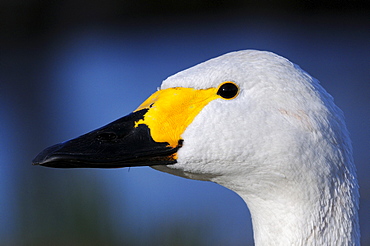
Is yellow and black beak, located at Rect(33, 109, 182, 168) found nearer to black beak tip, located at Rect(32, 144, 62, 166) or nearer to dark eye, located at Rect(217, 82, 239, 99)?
black beak tip, located at Rect(32, 144, 62, 166)

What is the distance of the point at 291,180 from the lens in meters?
1.88

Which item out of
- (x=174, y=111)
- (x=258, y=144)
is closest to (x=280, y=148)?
(x=258, y=144)

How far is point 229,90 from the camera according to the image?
6.33 ft

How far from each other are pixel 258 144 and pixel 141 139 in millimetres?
432

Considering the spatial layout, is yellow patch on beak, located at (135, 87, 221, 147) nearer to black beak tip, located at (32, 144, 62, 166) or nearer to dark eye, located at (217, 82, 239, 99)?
dark eye, located at (217, 82, 239, 99)

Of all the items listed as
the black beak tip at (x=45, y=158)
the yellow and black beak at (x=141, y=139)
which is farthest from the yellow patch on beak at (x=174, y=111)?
the black beak tip at (x=45, y=158)

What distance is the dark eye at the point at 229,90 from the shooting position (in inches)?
75.9

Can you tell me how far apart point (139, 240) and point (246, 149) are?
490cm

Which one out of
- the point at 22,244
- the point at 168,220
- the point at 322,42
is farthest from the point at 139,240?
the point at 322,42

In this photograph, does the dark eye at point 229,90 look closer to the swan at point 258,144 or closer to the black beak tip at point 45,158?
the swan at point 258,144

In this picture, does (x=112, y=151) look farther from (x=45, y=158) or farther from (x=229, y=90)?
(x=229, y=90)

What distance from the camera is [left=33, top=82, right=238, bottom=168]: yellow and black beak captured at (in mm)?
1877

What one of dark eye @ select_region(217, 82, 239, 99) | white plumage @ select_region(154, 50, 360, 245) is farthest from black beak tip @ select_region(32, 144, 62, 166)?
dark eye @ select_region(217, 82, 239, 99)

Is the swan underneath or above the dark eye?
underneath
